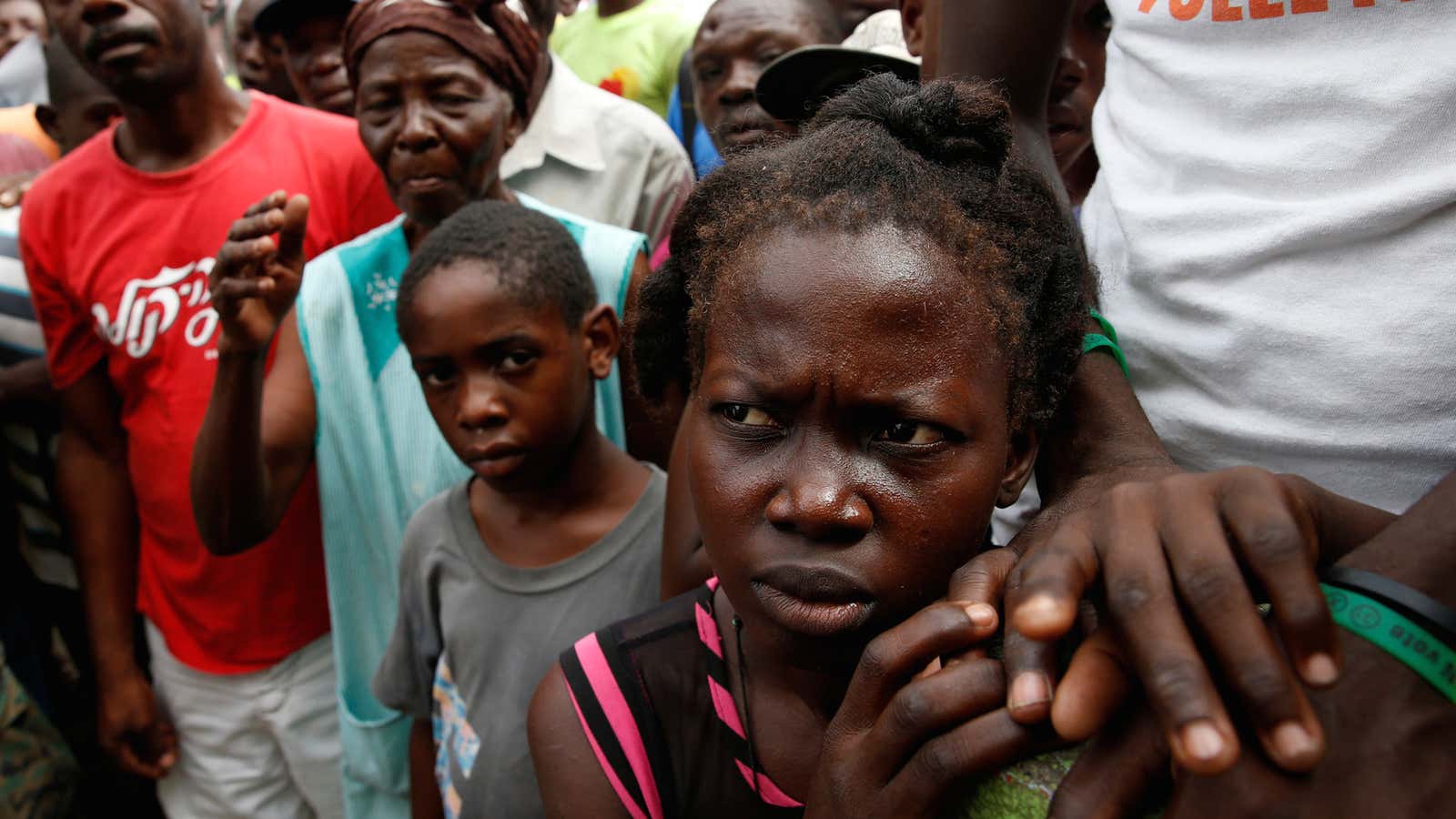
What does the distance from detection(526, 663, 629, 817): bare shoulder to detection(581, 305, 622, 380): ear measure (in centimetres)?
102

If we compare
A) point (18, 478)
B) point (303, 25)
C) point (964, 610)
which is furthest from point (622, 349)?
point (303, 25)

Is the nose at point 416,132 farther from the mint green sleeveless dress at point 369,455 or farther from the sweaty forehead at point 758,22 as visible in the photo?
the sweaty forehead at point 758,22

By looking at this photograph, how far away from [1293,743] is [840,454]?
21.6 inches

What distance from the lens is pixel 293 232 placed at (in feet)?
7.50

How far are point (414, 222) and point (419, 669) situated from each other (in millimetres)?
1188

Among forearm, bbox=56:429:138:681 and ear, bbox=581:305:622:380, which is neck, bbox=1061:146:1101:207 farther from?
forearm, bbox=56:429:138:681

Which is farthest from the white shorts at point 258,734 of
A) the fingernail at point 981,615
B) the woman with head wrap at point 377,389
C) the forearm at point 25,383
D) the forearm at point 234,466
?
the fingernail at point 981,615

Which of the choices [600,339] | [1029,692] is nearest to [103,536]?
[600,339]

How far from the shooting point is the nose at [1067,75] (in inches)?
105

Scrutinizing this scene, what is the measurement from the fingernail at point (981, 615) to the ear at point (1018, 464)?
45 centimetres

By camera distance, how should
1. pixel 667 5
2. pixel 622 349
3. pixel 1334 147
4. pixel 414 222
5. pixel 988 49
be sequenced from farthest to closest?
1. pixel 667 5
2. pixel 414 222
3. pixel 622 349
4. pixel 988 49
5. pixel 1334 147

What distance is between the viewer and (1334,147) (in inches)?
45.4

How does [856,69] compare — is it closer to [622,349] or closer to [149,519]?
[622,349]

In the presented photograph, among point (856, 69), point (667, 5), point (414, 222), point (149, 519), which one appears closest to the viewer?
point (856, 69)
